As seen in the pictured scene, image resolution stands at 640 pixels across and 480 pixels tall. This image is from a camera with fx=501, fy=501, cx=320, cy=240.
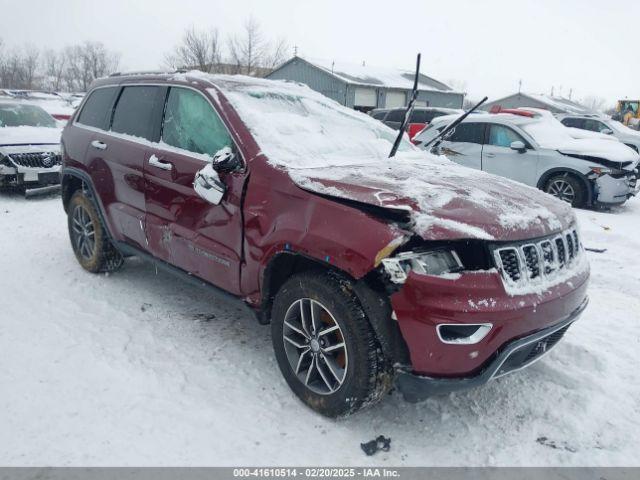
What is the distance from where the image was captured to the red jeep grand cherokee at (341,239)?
2.30 m

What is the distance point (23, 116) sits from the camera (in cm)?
930

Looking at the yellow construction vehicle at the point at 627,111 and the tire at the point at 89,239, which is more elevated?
the yellow construction vehicle at the point at 627,111

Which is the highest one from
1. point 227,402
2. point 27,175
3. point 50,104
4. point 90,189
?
point 90,189

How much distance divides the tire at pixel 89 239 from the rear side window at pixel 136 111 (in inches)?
31.8

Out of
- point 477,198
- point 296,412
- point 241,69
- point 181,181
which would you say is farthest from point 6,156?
point 241,69

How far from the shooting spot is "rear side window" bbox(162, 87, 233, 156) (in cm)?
327

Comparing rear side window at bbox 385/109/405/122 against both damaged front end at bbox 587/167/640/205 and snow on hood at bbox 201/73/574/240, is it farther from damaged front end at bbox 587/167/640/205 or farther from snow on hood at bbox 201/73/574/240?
snow on hood at bbox 201/73/574/240

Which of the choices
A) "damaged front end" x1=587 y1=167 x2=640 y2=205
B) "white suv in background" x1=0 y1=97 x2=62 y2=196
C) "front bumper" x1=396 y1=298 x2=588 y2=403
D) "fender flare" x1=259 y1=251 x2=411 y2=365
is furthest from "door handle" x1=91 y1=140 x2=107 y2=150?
"damaged front end" x1=587 y1=167 x2=640 y2=205

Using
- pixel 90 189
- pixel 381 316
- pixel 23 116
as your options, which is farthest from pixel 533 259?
pixel 23 116

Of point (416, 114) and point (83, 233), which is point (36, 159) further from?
point (416, 114)

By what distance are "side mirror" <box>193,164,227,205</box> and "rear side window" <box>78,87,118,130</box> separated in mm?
1790

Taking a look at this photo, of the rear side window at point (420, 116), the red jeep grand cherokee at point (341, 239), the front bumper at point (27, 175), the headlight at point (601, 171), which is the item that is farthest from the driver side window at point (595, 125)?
the front bumper at point (27, 175)

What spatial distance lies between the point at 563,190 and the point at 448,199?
6612 mm

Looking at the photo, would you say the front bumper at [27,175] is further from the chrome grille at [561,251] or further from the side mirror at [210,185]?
the chrome grille at [561,251]
